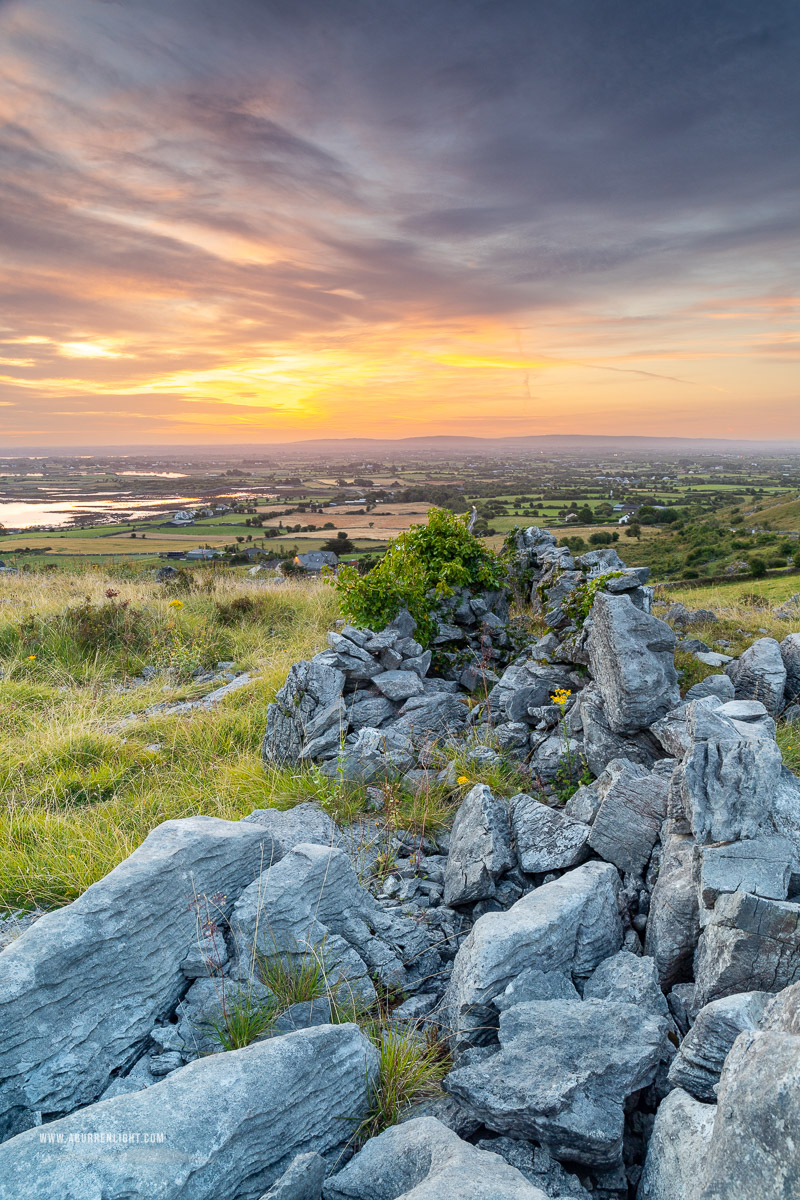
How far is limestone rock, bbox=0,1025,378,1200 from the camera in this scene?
2.24 meters

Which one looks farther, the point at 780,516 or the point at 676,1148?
the point at 780,516

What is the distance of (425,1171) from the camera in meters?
2.58

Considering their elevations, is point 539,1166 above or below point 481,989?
below

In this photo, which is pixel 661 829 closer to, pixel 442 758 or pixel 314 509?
pixel 442 758

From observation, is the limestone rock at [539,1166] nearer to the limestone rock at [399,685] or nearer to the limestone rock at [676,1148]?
the limestone rock at [676,1148]

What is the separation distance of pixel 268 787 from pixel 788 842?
4.76 metres

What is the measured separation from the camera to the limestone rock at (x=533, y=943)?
3.57 m

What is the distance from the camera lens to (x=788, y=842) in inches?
148

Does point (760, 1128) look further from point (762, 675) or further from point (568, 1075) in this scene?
point (762, 675)

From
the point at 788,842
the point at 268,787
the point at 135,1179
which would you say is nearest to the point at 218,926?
the point at 135,1179

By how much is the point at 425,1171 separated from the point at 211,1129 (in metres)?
0.91

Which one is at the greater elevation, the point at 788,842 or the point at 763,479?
the point at 763,479

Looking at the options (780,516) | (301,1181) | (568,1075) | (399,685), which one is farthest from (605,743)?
(780,516)

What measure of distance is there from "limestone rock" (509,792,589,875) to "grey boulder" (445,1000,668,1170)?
1.39m
